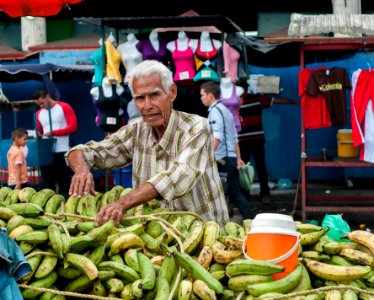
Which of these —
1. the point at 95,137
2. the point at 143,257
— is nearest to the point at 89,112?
the point at 95,137

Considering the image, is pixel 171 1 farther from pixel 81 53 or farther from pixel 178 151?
pixel 178 151

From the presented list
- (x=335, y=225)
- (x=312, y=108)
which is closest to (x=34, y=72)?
(x=312, y=108)

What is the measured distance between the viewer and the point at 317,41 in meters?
10.5

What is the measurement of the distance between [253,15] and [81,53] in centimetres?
605

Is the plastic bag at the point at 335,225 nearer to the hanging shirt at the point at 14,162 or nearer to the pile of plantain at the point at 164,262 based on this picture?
the pile of plantain at the point at 164,262

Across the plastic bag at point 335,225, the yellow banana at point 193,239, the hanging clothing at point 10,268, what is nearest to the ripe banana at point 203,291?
the yellow banana at point 193,239

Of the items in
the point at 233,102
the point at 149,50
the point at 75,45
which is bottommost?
the point at 233,102

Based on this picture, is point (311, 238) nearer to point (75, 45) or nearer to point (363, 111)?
point (363, 111)

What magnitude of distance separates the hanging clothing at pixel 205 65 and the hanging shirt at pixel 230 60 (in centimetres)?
15

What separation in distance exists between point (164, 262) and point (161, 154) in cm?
138

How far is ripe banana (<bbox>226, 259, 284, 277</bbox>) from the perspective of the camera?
3.28 meters

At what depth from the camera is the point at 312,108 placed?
11.0 metres

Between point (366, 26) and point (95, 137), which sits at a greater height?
point (366, 26)

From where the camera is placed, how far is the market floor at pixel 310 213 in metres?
11.7
